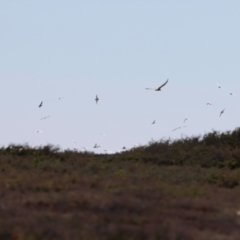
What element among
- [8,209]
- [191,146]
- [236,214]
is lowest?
[191,146]

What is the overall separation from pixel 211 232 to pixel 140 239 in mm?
1603

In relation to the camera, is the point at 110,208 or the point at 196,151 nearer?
the point at 110,208

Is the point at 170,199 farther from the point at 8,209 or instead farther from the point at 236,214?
the point at 8,209

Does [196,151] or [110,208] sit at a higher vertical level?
[110,208]

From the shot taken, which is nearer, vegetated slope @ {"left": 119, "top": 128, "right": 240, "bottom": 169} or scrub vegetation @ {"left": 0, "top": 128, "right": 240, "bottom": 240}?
scrub vegetation @ {"left": 0, "top": 128, "right": 240, "bottom": 240}

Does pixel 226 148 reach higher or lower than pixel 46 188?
lower

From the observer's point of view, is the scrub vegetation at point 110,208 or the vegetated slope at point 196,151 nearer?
the scrub vegetation at point 110,208

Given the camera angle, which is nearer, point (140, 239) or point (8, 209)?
point (140, 239)

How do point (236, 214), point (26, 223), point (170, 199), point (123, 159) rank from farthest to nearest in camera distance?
point (123, 159) < point (170, 199) < point (236, 214) < point (26, 223)

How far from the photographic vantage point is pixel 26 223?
30.9 ft

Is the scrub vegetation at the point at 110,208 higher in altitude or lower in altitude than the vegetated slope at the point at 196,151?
higher

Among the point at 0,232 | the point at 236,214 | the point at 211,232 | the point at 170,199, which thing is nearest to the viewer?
the point at 0,232

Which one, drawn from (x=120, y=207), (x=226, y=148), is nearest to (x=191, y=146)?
(x=226, y=148)

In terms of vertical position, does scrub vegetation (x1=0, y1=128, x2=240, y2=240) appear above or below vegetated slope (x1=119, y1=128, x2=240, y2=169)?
above
